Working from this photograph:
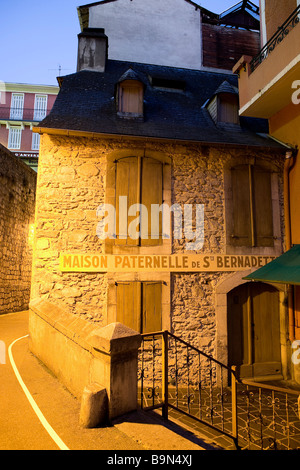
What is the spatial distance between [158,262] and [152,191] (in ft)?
5.55

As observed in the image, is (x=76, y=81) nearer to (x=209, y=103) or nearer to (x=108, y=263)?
(x=209, y=103)

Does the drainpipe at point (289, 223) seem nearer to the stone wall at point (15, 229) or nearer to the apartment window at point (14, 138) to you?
the stone wall at point (15, 229)

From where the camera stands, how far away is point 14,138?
73.5 ft

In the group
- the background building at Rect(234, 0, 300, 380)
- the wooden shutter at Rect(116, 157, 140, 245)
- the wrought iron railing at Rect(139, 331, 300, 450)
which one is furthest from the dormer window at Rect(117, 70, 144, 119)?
the wrought iron railing at Rect(139, 331, 300, 450)

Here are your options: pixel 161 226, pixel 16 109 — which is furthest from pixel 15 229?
pixel 16 109

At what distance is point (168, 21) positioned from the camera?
11938 millimetres

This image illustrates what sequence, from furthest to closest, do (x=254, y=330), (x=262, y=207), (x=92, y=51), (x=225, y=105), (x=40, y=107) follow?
(x=40, y=107)
(x=92, y=51)
(x=225, y=105)
(x=262, y=207)
(x=254, y=330)

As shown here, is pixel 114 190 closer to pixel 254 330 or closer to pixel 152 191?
pixel 152 191

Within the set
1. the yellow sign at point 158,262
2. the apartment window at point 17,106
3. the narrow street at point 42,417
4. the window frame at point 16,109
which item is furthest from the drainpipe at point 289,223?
the apartment window at point 17,106

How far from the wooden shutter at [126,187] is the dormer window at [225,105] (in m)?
2.89

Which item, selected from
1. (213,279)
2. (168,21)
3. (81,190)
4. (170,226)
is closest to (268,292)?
(213,279)

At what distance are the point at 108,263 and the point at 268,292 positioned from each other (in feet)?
13.5

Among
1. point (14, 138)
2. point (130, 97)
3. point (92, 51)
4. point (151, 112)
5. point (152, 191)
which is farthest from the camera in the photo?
point (14, 138)

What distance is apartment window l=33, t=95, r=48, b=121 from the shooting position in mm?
22605
